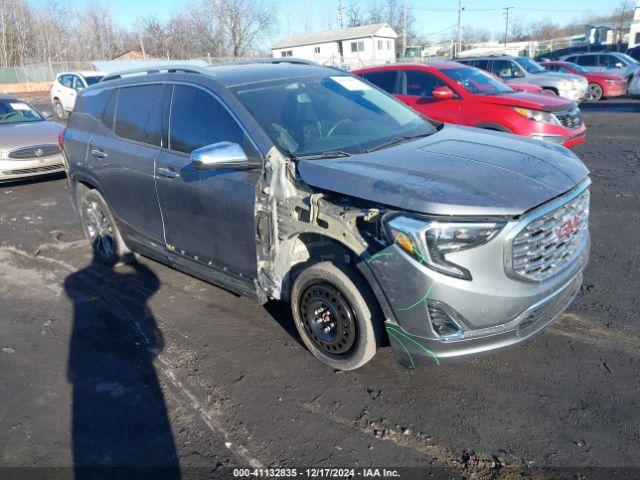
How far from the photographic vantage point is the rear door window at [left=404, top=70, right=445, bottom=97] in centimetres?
934

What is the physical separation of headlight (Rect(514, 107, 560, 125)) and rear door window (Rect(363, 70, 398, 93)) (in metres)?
2.37

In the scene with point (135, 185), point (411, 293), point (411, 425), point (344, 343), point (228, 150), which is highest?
point (228, 150)

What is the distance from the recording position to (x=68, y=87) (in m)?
19.6

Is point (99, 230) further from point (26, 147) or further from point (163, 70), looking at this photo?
point (26, 147)

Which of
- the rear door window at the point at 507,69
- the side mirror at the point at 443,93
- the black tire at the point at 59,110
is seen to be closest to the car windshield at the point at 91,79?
the black tire at the point at 59,110

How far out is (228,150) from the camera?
3398mm

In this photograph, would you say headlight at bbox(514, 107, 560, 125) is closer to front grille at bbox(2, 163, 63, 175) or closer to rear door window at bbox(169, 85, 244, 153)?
rear door window at bbox(169, 85, 244, 153)

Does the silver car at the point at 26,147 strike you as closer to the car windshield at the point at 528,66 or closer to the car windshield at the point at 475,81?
the car windshield at the point at 475,81

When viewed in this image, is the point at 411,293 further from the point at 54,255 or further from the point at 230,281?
the point at 54,255

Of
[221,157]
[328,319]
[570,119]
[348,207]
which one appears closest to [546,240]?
[348,207]

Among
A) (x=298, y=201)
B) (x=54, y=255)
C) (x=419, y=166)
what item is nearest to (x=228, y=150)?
(x=298, y=201)

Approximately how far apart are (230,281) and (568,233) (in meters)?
2.36

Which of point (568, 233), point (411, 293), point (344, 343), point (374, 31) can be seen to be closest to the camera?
point (411, 293)

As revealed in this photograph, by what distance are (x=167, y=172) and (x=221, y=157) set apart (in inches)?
37.2
